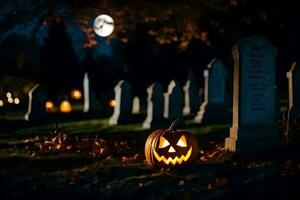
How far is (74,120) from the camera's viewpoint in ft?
69.1

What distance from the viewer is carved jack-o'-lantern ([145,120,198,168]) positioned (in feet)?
32.8

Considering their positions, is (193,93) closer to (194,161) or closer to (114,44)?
(194,161)

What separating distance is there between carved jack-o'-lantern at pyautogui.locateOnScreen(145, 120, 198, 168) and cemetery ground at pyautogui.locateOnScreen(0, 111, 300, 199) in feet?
0.51

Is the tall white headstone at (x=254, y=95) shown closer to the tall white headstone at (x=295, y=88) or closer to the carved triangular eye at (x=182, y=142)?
the carved triangular eye at (x=182, y=142)

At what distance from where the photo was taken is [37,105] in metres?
20.5

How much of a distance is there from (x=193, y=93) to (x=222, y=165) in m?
11.6

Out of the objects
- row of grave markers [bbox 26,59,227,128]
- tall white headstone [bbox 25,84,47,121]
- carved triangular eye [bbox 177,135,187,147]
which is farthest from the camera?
tall white headstone [bbox 25,84,47,121]

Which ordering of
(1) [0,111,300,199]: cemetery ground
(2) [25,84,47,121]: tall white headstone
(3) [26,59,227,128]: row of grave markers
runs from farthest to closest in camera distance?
(2) [25,84,47,121]: tall white headstone, (3) [26,59,227,128]: row of grave markers, (1) [0,111,300,199]: cemetery ground

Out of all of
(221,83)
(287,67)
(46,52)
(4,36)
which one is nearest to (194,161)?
(221,83)

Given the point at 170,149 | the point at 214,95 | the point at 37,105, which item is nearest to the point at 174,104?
the point at 214,95

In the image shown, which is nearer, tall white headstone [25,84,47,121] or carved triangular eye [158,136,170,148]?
carved triangular eye [158,136,170,148]

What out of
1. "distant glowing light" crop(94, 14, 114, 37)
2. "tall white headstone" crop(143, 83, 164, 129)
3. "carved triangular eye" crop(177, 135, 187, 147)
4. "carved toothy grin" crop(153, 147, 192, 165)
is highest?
"distant glowing light" crop(94, 14, 114, 37)

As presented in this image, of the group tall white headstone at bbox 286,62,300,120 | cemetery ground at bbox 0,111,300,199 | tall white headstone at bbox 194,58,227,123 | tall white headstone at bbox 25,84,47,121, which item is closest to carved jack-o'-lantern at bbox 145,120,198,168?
cemetery ground at bbox 0,111,300,199

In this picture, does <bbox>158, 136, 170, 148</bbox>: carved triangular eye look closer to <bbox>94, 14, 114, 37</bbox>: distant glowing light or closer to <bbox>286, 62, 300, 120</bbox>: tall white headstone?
<bbox>286, 62, 300, 120</bbox>: tall white headstone
